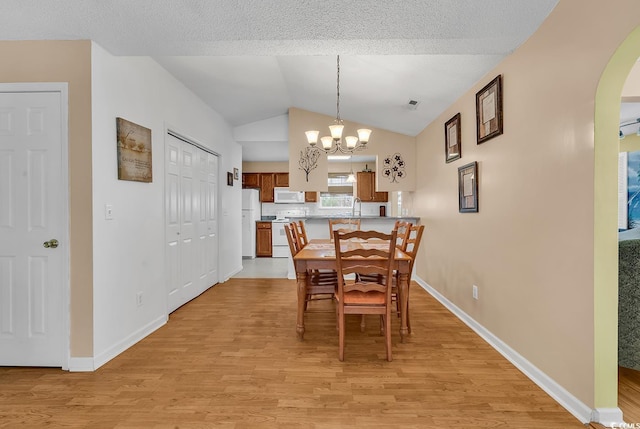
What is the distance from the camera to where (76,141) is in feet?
7.59

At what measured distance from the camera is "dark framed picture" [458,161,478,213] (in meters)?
3.02

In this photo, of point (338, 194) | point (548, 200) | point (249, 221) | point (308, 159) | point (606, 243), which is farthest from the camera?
point (338, 194)

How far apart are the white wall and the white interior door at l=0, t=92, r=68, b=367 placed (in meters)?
0.23

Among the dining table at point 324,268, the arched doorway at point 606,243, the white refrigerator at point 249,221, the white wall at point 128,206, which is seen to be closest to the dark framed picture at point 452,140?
the dining table at point 324,268

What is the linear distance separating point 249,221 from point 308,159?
109 inches

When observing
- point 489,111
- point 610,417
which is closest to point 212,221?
point 489,111

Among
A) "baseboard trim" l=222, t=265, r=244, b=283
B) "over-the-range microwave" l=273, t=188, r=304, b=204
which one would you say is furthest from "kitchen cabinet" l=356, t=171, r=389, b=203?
"baseboard trim" l=222, t=265, r=244, b=283

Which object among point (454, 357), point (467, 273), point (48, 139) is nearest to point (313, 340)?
point (454, 357)

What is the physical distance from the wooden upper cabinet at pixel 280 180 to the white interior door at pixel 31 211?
582cm

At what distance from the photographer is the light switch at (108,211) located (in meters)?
2.45

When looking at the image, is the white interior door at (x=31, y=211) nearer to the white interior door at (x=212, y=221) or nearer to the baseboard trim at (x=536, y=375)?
the white interior door at (x=212, y=221)

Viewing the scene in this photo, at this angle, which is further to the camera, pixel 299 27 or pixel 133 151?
pixel 133 151

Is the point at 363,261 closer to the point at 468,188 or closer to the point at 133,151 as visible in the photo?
the point at 468,188

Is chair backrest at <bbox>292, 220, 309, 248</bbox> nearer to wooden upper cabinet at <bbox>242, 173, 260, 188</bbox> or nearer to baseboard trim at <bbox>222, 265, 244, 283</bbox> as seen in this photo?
baseboard trim at <bbox>222, 265, 244, 283</bbox>
